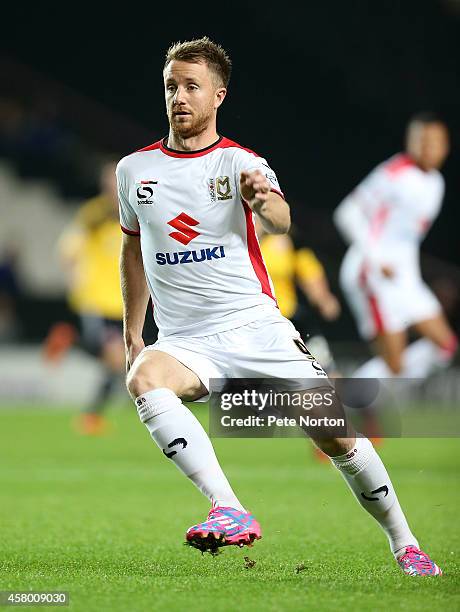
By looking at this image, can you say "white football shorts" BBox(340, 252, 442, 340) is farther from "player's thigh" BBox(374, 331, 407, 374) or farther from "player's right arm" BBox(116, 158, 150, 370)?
"player's right arm" BBox(116, 158, 150, 370)

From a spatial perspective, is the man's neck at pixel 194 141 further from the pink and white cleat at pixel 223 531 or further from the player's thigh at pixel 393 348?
the player's thigh at pixel 393 348

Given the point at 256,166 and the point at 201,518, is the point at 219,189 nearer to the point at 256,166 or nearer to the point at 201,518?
the point at 256,166

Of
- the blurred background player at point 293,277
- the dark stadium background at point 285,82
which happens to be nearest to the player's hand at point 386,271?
the blurred background player at point 293,277

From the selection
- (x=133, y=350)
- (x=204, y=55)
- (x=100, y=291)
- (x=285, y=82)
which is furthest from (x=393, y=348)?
(x=285, y=82)

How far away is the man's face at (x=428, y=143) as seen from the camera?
9.77 m

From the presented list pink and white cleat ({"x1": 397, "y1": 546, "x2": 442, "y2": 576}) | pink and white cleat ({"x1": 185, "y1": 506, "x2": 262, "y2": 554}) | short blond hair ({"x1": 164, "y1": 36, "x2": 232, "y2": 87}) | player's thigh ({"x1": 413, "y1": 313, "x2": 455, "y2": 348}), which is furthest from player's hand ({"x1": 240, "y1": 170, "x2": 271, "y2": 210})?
player's thigh ({"x1": 413, "y1": 313, "x2": 455, "y2": 348})

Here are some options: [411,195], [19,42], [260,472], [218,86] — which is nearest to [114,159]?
[19,42]

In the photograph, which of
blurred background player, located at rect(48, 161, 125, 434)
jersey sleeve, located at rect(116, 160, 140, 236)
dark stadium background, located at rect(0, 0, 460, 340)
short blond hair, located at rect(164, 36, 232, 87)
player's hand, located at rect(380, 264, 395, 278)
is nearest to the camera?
short blond hair, located at rect(164, 36, 232, 87)

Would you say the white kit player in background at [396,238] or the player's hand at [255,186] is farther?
the white kit player in background at [396,238]

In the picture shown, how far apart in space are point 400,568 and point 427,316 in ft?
18.3

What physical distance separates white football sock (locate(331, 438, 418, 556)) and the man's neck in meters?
1.24

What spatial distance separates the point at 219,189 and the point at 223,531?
127cm

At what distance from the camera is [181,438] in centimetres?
421

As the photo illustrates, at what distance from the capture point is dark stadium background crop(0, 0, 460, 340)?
667 inches
